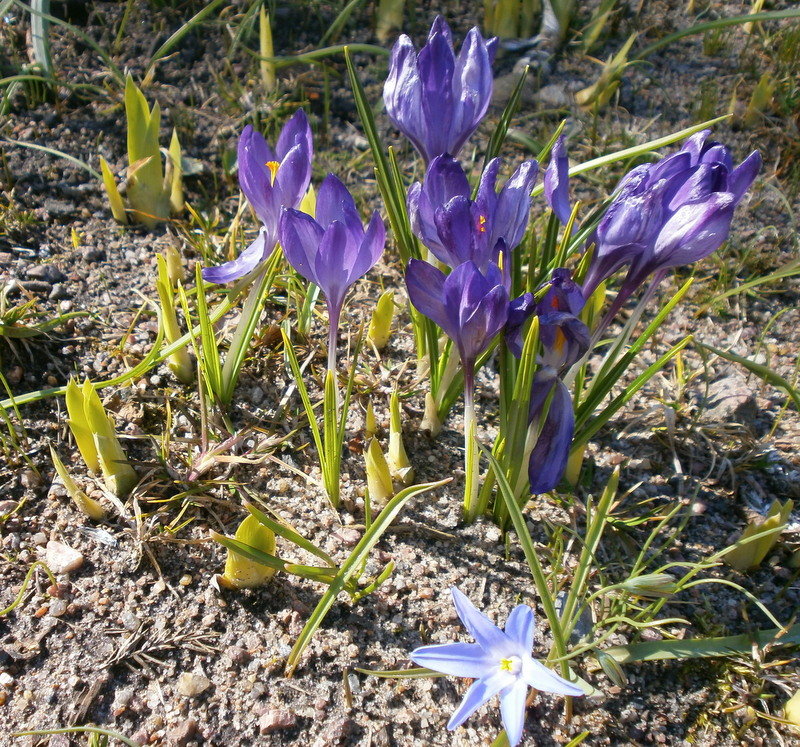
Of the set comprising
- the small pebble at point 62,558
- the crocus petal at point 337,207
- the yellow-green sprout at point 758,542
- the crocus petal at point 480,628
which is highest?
the crocus petal at point 337,207

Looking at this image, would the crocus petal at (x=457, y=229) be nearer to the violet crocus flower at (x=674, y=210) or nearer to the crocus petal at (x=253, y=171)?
the violet crocus flower at (x=674, y=210)

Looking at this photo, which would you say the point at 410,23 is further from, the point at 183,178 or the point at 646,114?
the point at 183,178

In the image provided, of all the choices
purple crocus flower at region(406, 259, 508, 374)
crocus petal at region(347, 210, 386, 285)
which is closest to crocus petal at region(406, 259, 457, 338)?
purple crocus flower at region(406, 259, 508, 374)

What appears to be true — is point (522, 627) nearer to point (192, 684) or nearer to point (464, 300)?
point (464, 300)

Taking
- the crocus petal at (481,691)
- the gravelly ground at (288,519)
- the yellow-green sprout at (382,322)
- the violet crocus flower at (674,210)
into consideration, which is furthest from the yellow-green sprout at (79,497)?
the violet crocus flower at (674,210)

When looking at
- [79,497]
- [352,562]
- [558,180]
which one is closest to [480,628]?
[352,562]

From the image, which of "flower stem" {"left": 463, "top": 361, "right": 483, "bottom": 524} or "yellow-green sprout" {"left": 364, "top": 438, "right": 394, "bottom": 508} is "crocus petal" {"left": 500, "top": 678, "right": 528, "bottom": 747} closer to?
"flower stem" {"left": 463, "top": 361, "right": 483, "bottom": 524}
